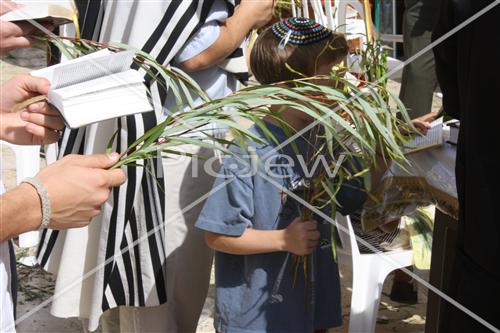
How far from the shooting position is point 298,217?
2.16 m

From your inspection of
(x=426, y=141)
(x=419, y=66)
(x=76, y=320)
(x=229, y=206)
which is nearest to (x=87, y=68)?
(x=229, y=206)

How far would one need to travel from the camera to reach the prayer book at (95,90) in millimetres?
1524

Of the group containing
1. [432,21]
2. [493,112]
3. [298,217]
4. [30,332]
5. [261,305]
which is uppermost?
[432,21]

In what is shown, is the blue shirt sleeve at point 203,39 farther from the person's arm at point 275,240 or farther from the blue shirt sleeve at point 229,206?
the person's arm at point 275,240

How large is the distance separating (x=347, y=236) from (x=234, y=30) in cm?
76

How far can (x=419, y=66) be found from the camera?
15.1 ft

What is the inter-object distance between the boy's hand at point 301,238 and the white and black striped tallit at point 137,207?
478mm

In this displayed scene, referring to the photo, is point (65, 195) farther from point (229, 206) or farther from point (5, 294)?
point (229, 206)

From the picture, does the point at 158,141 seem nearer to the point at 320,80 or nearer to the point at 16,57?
the point at 320,80

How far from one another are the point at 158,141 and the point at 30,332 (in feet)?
5.97

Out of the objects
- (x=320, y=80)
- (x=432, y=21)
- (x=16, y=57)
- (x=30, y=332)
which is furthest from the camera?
(x=16, y=57)

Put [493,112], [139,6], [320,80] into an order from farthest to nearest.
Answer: [139,6] → [320,80] → [493,112]

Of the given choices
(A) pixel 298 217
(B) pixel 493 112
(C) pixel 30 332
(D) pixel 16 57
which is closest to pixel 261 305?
(A) pixel 298 217

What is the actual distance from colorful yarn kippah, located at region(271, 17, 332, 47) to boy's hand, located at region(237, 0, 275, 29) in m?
0.28
